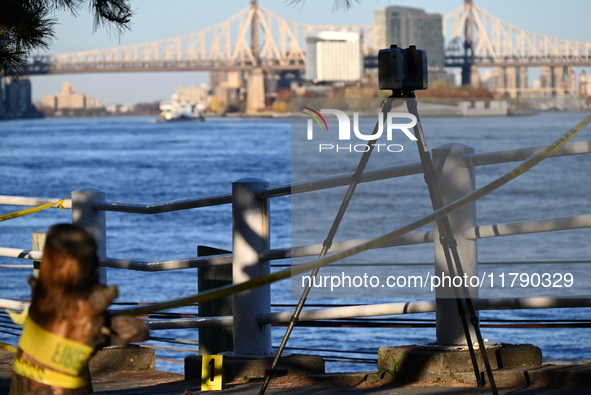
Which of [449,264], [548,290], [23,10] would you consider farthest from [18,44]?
[548,290]

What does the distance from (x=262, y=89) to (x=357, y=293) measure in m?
92.8

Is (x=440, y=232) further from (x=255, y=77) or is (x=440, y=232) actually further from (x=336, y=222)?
(x=255, y=77)

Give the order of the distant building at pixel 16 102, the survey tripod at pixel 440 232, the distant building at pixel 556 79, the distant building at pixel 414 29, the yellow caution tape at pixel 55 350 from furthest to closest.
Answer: the distant building at pixel 16 102
the distant building at pixel 414 29
the distant building at pixel 556 79
the survey tripod at pixel 440 232
the yellow caution tape at pixel 55 350

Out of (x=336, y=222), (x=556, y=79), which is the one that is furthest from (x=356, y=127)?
(x=556, y=79)

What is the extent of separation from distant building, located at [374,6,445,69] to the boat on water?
28.4 meters

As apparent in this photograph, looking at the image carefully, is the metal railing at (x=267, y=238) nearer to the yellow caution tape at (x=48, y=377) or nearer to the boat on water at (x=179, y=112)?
the yellow caution tape at (x=48, y=377)

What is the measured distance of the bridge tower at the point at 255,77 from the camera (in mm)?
93694

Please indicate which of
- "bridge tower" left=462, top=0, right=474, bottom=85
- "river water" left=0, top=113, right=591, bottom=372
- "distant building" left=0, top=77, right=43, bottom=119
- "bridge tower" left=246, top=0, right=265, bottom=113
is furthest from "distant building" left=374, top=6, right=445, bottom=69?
"distant building" left=0, top=77, right=43, bottom=119

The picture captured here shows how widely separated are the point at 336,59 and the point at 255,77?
14406 mm

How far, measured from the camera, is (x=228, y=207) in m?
46.6

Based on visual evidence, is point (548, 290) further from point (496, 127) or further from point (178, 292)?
point (496, 127)

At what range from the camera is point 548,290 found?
721 inches

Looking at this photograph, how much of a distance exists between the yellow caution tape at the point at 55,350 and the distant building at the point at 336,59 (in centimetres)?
6501

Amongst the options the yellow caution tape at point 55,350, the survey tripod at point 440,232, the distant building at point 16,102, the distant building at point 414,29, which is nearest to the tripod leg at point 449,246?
the survey tripod at point 440,232
